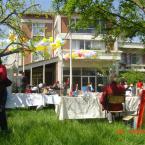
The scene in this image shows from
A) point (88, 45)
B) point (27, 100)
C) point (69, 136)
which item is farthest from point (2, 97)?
point (88, 45)

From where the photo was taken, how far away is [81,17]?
1858 centimetres

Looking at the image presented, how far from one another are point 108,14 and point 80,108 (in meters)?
4.56

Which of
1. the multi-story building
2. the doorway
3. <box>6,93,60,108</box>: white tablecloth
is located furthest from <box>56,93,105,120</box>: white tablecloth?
the doorway

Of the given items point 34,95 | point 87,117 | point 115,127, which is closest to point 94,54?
point 34,95

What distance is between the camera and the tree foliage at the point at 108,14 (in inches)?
668

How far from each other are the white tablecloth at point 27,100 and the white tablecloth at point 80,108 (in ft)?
15.2

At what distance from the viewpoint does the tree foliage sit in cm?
→ 1697

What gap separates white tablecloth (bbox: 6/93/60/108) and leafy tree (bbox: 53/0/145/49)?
361 cm

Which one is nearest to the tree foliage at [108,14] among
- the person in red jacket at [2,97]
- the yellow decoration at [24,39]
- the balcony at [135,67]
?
the person in red jacket at [2,97]

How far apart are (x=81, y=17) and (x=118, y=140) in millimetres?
10123

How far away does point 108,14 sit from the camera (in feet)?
58.4

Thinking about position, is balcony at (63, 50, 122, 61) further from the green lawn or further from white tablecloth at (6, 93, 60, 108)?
the green lawn

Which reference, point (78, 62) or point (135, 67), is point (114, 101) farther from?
point (135, 67)

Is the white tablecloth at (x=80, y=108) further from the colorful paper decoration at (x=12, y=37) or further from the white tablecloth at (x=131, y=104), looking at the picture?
the colorful paper decoration at (x=12, y=37)
